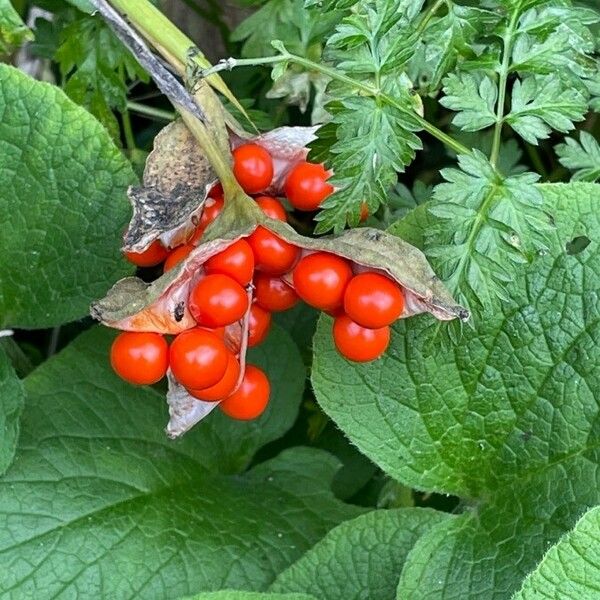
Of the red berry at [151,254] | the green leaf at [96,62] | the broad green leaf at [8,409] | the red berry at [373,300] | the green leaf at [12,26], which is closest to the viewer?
the red berry at [373,300]

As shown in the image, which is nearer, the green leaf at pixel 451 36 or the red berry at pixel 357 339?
the red berry at pixel 357 339

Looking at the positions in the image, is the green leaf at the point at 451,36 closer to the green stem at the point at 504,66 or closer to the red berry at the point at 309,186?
the green stem at the point at 504,66

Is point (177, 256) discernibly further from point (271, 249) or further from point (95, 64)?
point (95, 64)

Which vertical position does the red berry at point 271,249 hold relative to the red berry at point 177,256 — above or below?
above

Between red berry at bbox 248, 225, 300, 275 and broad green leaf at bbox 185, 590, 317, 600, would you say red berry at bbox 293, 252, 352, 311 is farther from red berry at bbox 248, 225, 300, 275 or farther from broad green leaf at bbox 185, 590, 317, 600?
broad green leaf at bbox 185, 590, 317, 600

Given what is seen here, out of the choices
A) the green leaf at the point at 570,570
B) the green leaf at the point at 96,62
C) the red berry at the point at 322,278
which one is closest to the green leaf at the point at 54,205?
the green leaf at the point at 96,62

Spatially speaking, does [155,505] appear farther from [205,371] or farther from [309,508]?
[205,371]

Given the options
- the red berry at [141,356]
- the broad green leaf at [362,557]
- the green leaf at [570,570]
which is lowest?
the broad green leaf at [362,557]
